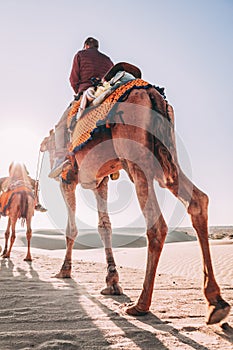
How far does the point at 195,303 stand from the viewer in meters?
3.53

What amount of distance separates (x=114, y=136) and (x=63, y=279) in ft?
9.71

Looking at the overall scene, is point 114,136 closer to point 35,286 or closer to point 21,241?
point 35,286

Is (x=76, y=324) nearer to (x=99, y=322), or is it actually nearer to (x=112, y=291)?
(x=99, y=322)

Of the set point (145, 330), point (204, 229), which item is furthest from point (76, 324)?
point (204, 229)

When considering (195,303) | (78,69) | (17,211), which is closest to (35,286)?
(195,303)

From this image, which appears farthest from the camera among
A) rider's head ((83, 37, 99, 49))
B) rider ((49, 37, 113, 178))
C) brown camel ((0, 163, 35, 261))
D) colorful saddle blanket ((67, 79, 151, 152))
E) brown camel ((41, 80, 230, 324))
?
brown camel ((0, 163, 35, 261))

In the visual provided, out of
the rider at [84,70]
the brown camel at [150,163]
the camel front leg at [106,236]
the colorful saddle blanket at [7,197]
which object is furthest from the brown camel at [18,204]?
the brown camel at [150,163]

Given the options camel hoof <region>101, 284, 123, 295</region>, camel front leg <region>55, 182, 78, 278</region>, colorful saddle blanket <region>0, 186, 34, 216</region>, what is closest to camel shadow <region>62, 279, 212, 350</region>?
camel hoof <region>101, 284, 123, 295</region>

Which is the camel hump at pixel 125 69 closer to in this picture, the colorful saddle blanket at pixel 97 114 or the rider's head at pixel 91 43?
the colorful saddle blanket at pixel 97 114

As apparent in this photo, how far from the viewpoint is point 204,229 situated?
9.54ft

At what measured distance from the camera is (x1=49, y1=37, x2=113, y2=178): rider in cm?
512

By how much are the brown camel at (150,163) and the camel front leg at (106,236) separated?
24mm

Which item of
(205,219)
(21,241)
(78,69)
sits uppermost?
(78,69)

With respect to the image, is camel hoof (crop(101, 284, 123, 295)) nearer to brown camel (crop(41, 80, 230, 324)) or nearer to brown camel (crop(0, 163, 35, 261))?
brown camel (crop(41, 80, 230, 324))
